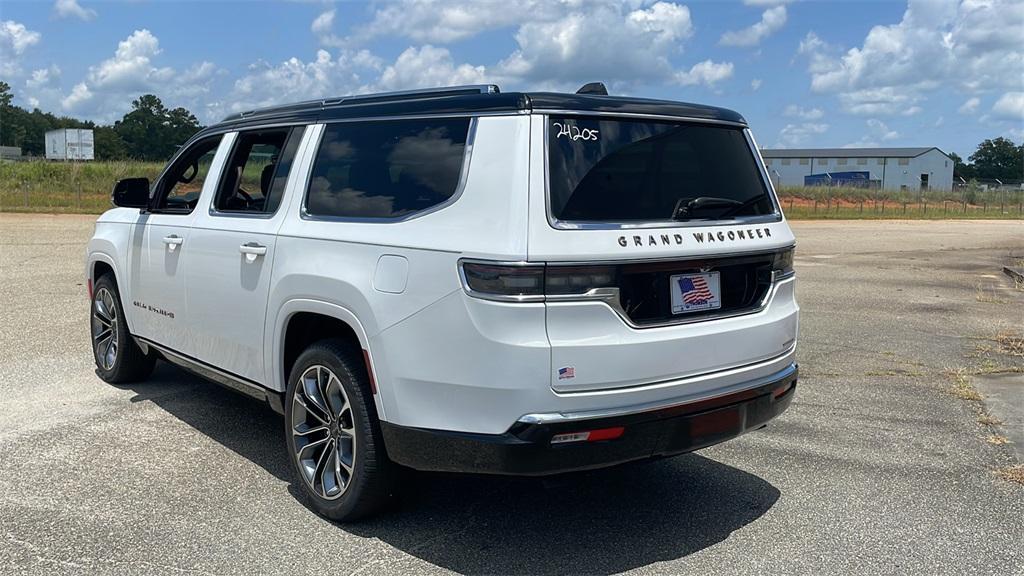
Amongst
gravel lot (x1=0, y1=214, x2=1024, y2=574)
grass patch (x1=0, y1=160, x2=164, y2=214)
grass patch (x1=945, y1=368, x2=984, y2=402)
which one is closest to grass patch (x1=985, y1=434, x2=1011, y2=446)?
gravel lot (x1=0, y1=214, x2=1024, y2=574)

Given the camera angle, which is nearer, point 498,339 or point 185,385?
point 498,339

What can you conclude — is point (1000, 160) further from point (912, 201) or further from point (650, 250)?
point (650, 250)

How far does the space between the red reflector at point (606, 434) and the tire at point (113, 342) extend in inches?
151

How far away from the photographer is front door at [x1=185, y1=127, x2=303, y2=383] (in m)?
4.44

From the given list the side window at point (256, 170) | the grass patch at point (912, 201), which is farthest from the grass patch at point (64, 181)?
the grass patch at point (912, 201)

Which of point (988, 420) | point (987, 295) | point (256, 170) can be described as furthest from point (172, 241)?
point (987, 295)

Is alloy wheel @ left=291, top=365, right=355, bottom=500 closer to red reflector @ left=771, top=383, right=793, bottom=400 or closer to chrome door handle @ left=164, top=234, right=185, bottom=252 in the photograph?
chrome door handle @ left=164, top=234, right=185, bottom=252

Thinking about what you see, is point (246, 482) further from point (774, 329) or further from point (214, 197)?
point (774, 329)

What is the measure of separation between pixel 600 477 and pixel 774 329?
1.32 m

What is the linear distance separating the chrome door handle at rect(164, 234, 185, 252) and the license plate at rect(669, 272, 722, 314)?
301 centimetres

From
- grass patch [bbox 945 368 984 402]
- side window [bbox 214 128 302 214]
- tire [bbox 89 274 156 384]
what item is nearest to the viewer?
side window [bbox 214 128 302 214]

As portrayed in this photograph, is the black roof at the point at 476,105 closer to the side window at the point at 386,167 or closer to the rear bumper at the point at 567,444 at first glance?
the side window at the point at 386,167

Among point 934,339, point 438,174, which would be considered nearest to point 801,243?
point 934,339

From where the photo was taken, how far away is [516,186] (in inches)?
131
